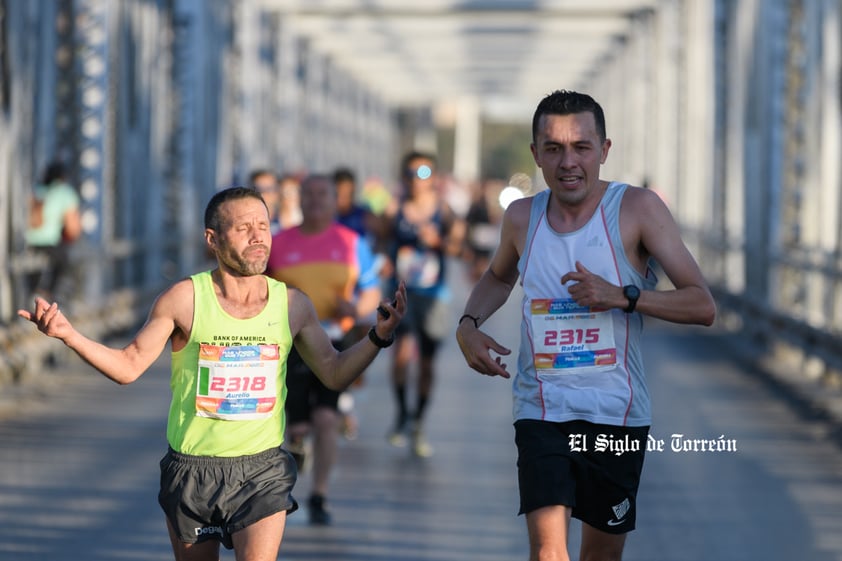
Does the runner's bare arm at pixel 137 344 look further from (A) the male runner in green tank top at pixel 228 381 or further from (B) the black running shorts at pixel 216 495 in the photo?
(B) the black running shorts at pixel 216 495

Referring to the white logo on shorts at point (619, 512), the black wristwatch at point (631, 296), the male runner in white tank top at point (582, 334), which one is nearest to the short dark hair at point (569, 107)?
the male runner in white tank top at point (582, 334)

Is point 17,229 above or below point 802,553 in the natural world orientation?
above

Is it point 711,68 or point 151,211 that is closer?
point 151,211

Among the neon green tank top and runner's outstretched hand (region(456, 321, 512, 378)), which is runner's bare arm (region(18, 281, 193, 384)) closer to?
the neon green tank top

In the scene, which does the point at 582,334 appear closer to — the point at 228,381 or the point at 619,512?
the point at 619,512

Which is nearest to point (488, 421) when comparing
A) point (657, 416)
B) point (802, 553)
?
point (657, 416)

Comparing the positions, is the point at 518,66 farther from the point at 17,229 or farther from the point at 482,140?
the point at 482,140

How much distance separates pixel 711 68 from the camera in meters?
26.0

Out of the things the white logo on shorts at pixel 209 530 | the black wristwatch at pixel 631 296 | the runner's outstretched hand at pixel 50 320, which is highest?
the black wristwatch at pixel 631 296

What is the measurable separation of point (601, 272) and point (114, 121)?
1473 centimetres

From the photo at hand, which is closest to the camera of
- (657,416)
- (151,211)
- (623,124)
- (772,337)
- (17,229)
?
(657,416)

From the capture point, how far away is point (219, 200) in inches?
219

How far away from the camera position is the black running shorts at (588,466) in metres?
5.60

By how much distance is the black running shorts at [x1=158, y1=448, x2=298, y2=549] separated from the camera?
18.0 ft
